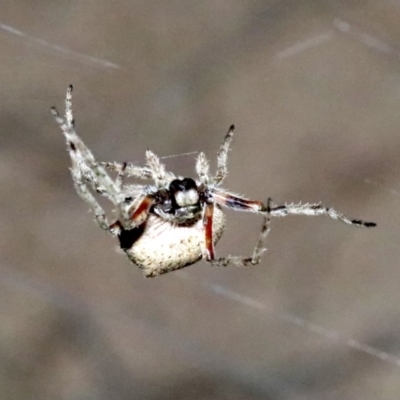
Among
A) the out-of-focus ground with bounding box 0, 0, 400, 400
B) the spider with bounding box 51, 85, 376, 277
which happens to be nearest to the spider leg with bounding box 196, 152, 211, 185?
the spider with bounding box 51, 85, 376, 277

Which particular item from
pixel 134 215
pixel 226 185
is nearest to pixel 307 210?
pixel 134 215

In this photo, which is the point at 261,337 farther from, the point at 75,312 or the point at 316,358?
the point at 75,312

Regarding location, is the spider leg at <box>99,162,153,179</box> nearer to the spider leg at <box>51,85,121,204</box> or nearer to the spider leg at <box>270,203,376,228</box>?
the spider leg at <box>51,85,121,204</box>

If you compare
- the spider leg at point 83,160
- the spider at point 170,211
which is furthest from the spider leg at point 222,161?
the spider leg at point 83,160

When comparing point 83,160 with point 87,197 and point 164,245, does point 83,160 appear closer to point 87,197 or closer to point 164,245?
point 87,197

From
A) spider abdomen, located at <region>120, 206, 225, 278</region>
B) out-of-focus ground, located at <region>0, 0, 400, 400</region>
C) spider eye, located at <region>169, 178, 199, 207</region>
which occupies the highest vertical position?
out-of-focus ground, located at <region>0, 0, 400, 400</region>

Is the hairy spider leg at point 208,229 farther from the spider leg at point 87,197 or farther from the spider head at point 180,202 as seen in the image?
the spider leg at point 87,197
